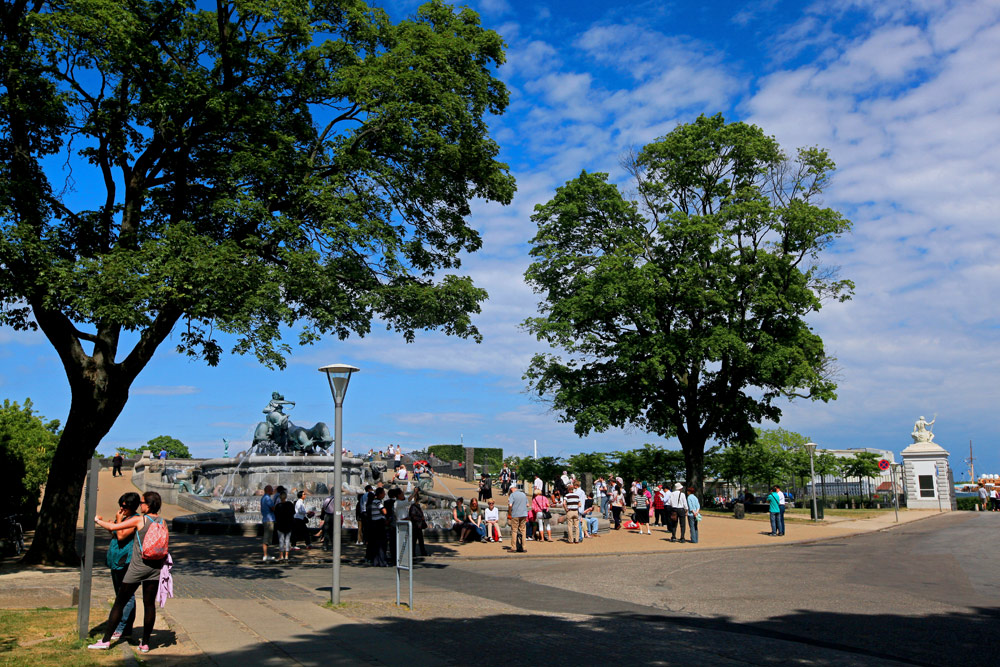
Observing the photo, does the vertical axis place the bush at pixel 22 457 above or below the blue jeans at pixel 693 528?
above

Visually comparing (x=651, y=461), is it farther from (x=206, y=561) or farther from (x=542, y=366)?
(x=206, y=561)

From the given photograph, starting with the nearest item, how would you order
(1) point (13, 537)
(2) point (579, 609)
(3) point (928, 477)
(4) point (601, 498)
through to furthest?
1. (2) point (579, 609)
2. (1) point (13, 537)
3. (4) point (601, 498)
4. (3) point (928, 477)

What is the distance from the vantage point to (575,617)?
10375 mm

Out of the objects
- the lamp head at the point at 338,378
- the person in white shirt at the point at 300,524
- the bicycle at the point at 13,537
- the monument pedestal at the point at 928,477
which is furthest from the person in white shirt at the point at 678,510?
the monument pedestal at the point at 928,477

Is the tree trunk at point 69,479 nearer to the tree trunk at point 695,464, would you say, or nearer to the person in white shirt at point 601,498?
the person in white shirt at point 601,498

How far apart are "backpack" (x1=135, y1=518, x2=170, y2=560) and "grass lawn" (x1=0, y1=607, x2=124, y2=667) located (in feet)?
3.08

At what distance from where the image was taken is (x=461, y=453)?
71.6 metres

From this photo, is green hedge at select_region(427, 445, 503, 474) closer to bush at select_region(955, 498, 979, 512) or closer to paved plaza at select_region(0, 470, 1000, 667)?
bush at select_region(955, 498, 979, 512)

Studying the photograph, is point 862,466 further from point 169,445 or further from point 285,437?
point 169,445

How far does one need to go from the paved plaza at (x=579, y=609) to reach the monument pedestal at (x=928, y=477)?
1307 inches

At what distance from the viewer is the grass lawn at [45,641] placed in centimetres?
724

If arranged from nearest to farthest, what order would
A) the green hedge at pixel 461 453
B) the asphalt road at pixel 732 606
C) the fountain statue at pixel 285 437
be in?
the asphalt road at pixel 732 606, the fountain statue at pixel 285 437, the green hedge at pixel 461 453

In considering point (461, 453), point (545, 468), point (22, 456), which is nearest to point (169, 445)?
point (461, 453)

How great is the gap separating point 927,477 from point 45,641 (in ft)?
175
